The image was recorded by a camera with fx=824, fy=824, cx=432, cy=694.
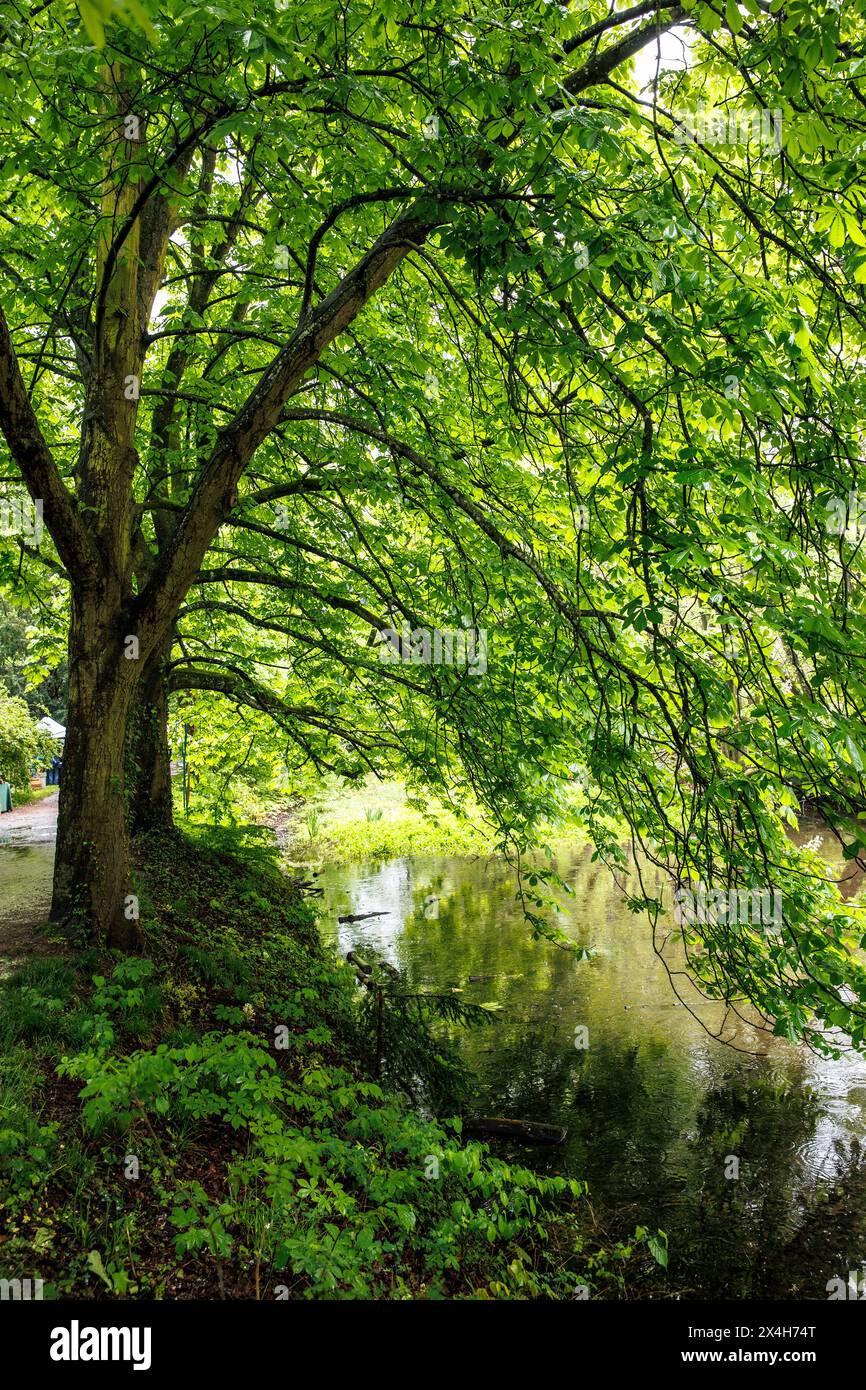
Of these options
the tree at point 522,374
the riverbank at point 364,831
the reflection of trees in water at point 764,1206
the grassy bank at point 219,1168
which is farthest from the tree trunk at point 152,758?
the riverbank at point 364,831

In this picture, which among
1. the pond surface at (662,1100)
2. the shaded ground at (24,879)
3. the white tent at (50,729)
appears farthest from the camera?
the white tent at (50,729)

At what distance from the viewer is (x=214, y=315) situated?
1006 centimetres

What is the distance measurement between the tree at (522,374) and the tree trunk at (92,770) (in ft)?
0.09

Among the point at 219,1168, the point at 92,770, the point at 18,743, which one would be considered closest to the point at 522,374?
the point at 92,770

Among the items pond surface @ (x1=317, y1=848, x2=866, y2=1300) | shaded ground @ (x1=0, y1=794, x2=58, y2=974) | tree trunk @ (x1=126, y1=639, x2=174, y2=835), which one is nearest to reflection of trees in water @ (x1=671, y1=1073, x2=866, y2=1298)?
pond surface @ (x1=317, y1=848, x2=866, y2=1300)

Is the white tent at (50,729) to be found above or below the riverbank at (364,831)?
above

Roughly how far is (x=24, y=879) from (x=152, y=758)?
2297 millimetres

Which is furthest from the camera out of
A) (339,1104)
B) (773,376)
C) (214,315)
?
(214,315)

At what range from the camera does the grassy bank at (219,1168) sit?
382cm

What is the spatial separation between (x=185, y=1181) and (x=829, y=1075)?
9.01 m

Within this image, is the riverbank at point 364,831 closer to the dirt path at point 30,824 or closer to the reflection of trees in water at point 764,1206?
the dirt path at point 30,824

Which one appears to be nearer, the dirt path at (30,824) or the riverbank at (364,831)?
the dirt path at (30,824)

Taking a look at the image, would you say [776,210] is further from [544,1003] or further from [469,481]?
[544,1003]
